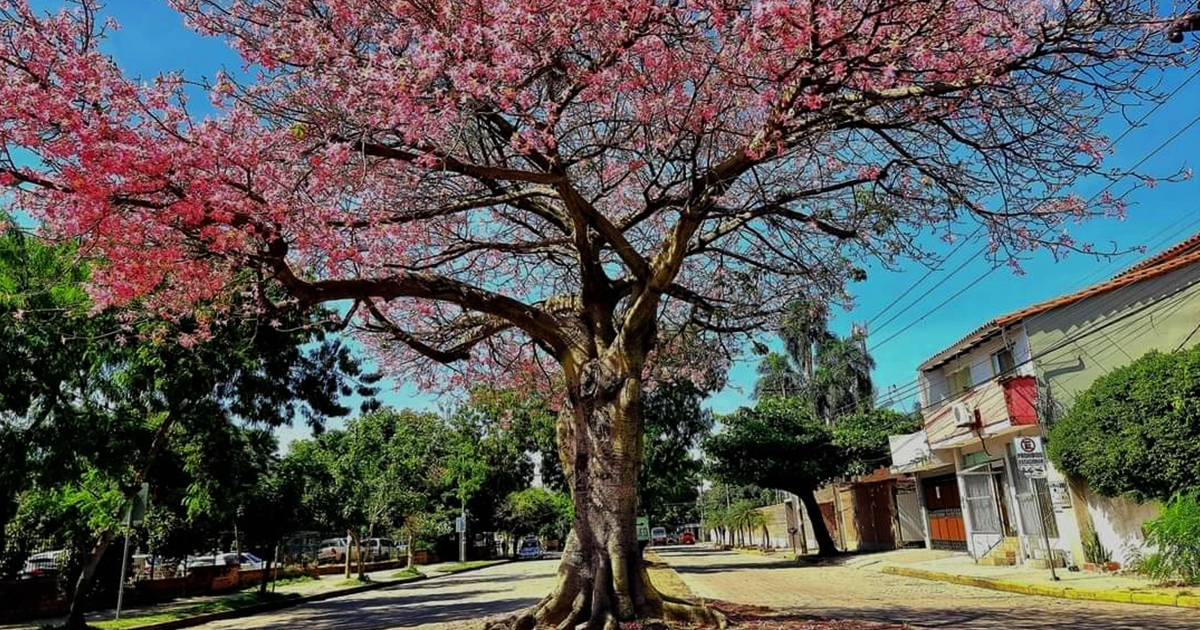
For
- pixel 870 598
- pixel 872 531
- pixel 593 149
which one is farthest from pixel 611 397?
pixel 872 531

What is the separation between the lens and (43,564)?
19.0 m

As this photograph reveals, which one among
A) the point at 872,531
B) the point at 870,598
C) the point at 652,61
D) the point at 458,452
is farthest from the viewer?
the point at 458,452

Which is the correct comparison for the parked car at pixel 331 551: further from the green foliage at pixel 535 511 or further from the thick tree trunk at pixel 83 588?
the thick tree trunk at pixel 83 588

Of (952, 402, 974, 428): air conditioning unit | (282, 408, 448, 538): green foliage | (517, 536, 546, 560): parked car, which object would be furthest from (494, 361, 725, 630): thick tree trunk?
(517, 536, 546, 560): parked car

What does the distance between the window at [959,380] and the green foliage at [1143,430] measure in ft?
24.7

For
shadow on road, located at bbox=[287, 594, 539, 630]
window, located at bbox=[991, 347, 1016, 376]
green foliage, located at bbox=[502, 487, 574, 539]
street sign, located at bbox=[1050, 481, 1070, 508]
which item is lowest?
shadow on road, located at bbox=[287, 594, 539, 630]

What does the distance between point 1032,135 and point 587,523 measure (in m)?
6.46

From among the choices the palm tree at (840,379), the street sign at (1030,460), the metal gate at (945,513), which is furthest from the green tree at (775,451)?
the palm tree at (840,379)

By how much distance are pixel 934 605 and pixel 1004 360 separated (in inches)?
385

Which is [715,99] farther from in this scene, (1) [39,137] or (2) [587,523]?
(1) [39,137]

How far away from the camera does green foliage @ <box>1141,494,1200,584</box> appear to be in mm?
12195

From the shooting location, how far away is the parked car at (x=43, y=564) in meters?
18.5

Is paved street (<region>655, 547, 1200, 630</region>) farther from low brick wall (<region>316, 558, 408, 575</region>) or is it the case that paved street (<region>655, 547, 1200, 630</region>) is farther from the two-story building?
low brick wall (<region>316, 558, 408, 575</region>)

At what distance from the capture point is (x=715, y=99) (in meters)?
8.09
